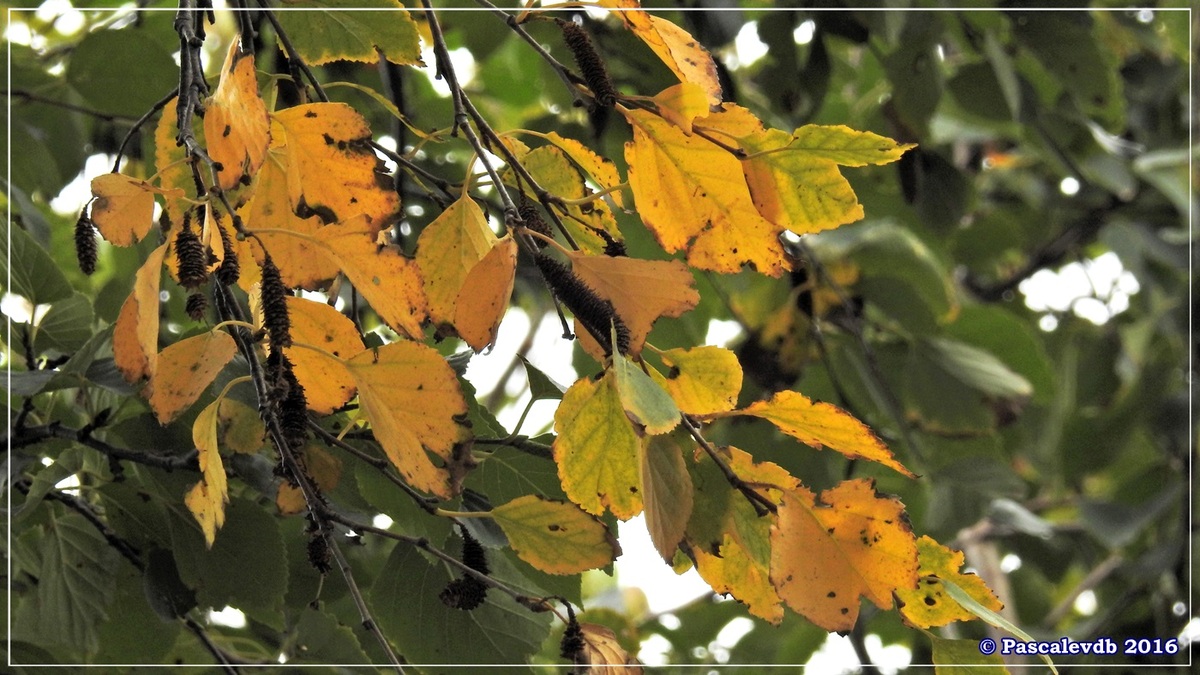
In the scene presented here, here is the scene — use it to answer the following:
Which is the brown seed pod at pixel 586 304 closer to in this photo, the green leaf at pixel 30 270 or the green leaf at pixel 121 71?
the green leaf at pixel 30 270

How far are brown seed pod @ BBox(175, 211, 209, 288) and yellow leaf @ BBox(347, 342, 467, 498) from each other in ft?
0.18

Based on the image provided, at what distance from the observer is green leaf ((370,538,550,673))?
549mm

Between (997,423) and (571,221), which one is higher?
(571,221)

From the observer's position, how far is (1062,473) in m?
1.40

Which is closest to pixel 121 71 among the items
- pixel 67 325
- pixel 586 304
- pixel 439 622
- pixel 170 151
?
pixel 67 325

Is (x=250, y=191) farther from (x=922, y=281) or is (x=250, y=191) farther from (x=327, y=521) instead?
(x=922, y=281)

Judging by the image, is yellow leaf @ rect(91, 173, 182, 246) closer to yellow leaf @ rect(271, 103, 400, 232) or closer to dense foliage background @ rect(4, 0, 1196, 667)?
yellow leaf @ rect(271, 103, 400, 232)

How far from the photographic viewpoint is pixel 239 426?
468mm

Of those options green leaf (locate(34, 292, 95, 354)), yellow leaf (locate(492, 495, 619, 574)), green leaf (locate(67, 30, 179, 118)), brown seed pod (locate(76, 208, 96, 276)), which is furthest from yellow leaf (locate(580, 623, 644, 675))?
green leaf (locate(67, 30, 179, 118))

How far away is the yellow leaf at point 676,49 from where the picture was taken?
36 cm

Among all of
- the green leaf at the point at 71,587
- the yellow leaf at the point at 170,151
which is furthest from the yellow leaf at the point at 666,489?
the green leaf at the point at 71,587

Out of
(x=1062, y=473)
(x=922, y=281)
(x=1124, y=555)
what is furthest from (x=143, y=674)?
(x=1124, y=555)

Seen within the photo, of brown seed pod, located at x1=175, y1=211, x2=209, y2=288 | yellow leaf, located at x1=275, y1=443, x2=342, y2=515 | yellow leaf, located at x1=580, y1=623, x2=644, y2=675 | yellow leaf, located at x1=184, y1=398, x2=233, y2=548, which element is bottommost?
yellow leaf, located at x1=580, y1=623, x2=644, y2=675

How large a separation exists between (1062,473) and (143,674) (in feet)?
3.75
